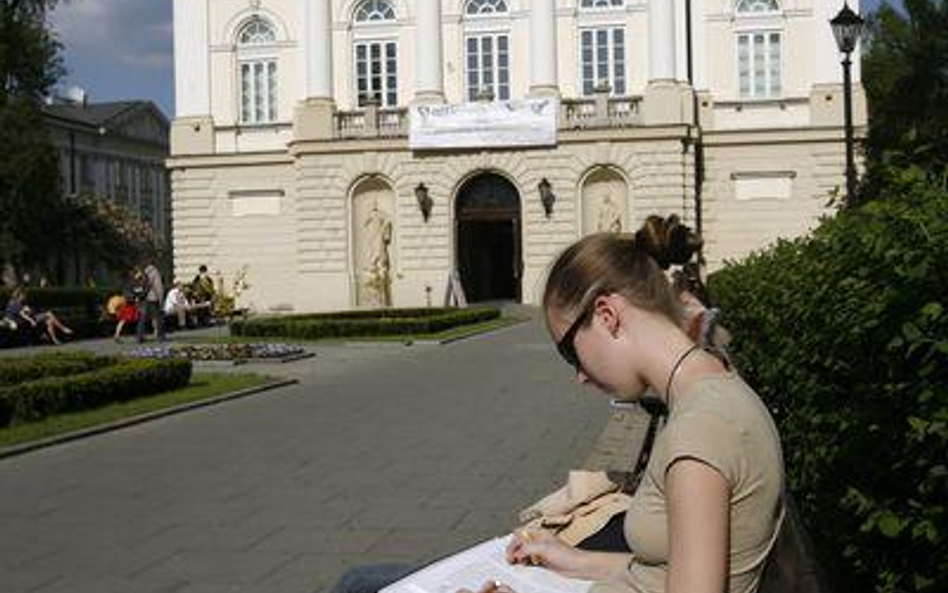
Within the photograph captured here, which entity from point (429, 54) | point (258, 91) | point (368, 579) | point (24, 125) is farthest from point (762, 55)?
point (368, 579)

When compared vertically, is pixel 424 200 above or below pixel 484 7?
below

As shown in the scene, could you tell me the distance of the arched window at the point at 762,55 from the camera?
5016 cm

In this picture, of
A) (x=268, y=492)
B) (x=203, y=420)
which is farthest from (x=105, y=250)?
(x=268, y=492)

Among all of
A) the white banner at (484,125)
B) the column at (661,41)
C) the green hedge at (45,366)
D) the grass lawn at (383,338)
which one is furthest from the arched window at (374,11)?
the green hedge at (45,366)

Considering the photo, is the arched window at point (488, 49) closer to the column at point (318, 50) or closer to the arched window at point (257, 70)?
the column at point (318, 50)

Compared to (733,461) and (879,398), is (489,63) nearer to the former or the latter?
(879,398)

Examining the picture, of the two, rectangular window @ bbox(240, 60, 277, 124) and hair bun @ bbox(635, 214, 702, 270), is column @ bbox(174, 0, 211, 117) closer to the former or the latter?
rectangular window @ bbox(240, 60, 277, 124)

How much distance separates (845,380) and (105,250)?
269ft

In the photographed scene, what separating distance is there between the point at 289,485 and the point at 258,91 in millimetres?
43271

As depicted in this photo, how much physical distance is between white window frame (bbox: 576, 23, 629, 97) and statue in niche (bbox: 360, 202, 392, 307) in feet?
28.9

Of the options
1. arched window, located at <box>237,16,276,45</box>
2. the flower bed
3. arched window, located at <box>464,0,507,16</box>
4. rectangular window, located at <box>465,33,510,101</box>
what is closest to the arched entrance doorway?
rectangular window, located at <box>465,33,510,101</box>

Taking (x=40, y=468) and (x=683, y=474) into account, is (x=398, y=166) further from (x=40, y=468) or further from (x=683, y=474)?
(x=683, y=474)

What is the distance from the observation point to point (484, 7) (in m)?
50.9

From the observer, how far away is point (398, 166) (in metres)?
48.9
